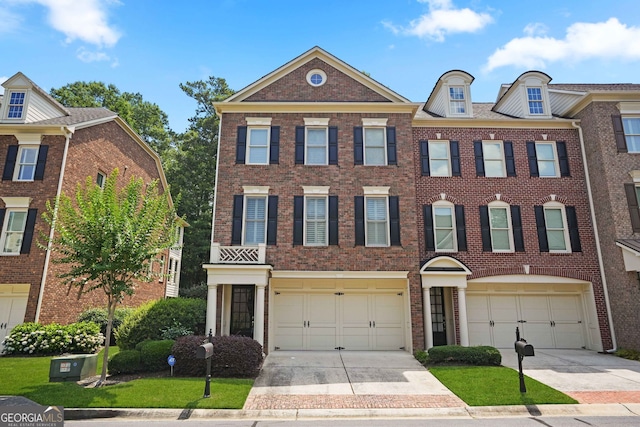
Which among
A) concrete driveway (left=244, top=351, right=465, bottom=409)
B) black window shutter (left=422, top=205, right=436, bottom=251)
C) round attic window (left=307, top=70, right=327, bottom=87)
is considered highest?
round attic window (left=307, top=70, right=327, bottom=87)

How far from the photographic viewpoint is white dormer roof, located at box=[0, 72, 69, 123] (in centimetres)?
1755

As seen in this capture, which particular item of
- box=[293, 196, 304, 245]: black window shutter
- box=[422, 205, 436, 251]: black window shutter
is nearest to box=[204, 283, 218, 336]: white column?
box=[293, 196, 304, 245]: black window shutter

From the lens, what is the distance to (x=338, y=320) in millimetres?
15492

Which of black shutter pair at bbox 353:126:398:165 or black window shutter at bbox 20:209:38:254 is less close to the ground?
black shutter pair at bbox 353:126:398:165

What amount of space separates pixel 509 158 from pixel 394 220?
621cm

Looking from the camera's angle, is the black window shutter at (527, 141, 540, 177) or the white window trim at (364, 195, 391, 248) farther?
the black window shutter at (527, 141, 540, 177)

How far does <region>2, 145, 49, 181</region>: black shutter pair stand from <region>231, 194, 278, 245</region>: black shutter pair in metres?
8.76

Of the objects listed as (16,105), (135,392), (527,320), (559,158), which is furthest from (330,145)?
(16,105)

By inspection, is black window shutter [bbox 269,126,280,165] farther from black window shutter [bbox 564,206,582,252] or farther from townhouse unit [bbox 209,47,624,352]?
black window shutter [bbox 564,206,582,252]

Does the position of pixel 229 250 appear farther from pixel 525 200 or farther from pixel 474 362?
pixel 525 200

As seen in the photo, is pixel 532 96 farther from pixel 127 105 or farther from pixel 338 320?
pixel 127 105

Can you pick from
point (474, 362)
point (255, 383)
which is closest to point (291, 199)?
point (255, 383)

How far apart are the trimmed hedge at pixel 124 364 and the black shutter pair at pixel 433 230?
11271mm

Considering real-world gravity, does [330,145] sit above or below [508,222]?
above
